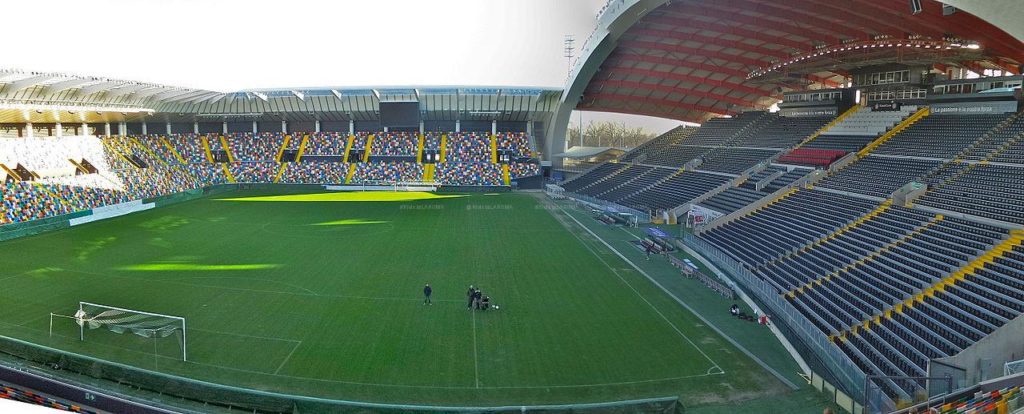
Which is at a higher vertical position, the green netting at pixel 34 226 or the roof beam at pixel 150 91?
the roof beam at pixel 150 91

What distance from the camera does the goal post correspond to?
17234 mm

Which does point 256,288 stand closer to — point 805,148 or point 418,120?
point 805,148

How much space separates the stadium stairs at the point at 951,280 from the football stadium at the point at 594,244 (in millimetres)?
89

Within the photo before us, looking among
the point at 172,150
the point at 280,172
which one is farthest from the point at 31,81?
the point at 280,172

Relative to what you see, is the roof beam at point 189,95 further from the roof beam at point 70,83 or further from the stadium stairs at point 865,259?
the stadium stairs at point 865,259

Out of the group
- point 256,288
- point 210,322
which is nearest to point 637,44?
point 256,288

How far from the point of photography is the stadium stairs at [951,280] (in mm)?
17547

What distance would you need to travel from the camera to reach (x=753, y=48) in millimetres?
46188

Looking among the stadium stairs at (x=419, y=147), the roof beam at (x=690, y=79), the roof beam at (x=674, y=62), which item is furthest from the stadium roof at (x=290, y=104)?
the roof beam at (x=674, y=62)

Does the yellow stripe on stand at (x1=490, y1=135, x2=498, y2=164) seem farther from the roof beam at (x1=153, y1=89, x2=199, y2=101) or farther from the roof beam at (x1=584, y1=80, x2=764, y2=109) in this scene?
the roof beam at (x1=153, y1=89, x2=199, y2=101)

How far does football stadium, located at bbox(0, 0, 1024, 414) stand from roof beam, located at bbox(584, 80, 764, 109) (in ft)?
1.06

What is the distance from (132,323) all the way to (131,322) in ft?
0.48

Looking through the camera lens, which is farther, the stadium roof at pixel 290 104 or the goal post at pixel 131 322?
→ the stadium roof at pixel 290 104

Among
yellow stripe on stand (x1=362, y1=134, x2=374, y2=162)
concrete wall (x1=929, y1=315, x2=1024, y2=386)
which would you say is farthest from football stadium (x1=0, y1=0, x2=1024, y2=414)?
yellow stripe on stand (x1=362, y1=134, x2=374, y2=162)
